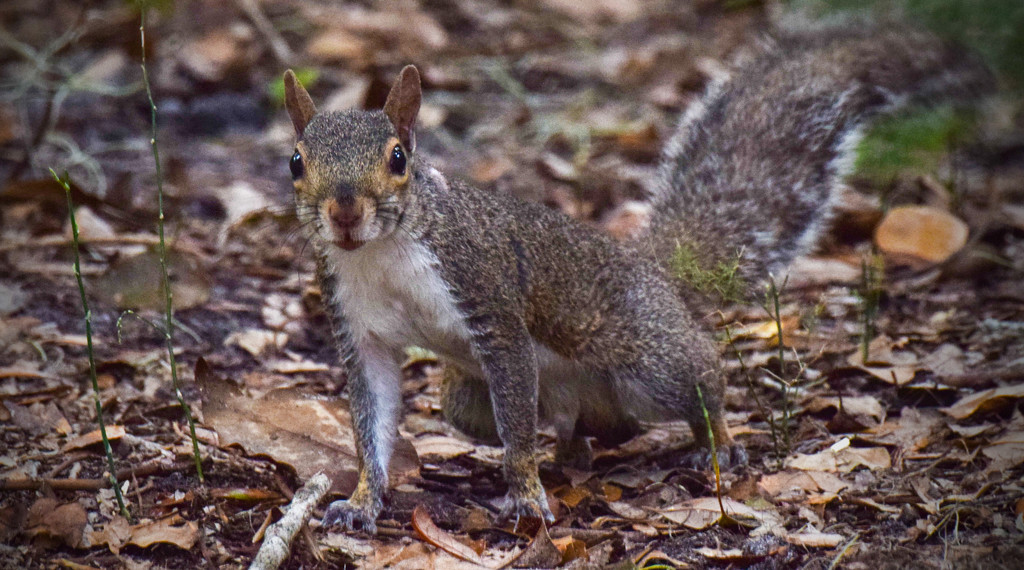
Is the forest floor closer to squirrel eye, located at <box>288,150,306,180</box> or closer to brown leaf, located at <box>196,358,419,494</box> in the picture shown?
brown leaf, located at <box>196,358,419,494</box>

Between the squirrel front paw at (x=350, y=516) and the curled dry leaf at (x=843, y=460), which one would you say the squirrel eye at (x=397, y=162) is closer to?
the squirrel front paw at (x=350, y=516)

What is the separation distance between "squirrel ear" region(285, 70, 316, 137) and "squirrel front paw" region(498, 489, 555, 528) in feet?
4.14

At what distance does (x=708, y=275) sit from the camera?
3.60 m

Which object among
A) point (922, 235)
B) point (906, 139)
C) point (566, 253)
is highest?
point (906, 139)

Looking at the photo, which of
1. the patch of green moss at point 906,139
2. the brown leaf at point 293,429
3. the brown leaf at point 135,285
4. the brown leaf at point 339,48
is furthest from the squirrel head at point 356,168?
the brown leaf at point 339,48

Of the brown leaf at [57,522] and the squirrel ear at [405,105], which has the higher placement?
the squirrel ear at [405,105]

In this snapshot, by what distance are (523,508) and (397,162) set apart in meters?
1.09

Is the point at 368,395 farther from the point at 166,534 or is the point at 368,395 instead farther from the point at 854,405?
the point at 854,405

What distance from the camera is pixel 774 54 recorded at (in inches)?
177

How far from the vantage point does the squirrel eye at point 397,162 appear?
2.90 m

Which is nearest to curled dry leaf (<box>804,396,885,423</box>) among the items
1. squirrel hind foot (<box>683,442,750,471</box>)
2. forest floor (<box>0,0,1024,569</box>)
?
forest floor (<box>0,0,1024,569</box>)

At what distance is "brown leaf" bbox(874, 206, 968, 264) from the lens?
192 inches

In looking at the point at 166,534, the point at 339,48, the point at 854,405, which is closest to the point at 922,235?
the point at 854,405

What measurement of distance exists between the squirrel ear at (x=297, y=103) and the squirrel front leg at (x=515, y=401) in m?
0.82
